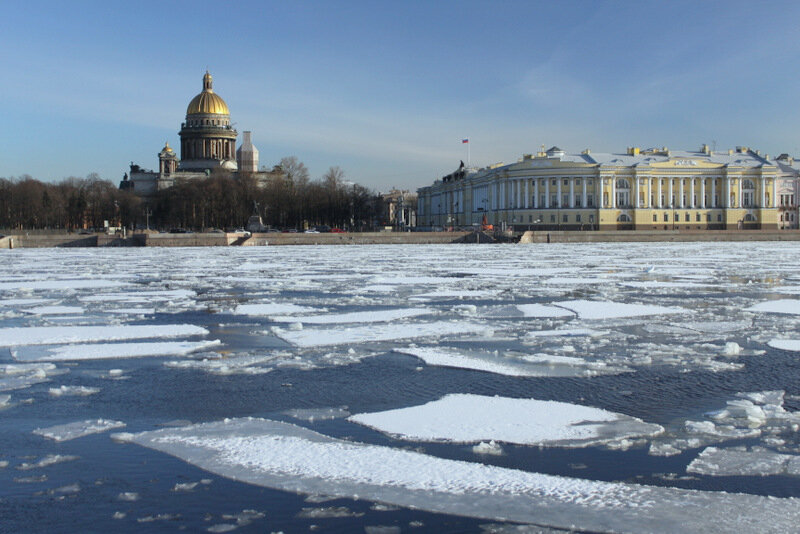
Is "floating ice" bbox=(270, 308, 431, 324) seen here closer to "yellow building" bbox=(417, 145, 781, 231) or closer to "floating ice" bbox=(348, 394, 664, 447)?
"floating ice" bbox=(348, 394, 664, 447)

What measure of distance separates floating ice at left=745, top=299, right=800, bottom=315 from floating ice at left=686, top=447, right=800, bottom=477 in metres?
10.1

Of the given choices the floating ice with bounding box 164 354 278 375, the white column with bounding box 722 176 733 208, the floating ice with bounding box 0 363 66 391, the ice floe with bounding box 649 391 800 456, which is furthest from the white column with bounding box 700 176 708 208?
the floating ice with bounding box 0 363 66 391

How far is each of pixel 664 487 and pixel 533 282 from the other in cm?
1835

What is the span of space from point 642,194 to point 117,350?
9429 cm

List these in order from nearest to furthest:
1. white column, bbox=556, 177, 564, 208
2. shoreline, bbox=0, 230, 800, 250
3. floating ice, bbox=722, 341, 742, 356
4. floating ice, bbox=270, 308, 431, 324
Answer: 1. floating ice, bbox=722, 341, 742, 356
2. floating ice, bbox=270, 308, 431, 324
3. shoreline, bbox=0, 230, 800, 250
4. white column, bbox=556, 177, 564, 208

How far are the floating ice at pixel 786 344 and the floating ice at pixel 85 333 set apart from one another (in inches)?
348

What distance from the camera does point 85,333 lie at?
1359cm

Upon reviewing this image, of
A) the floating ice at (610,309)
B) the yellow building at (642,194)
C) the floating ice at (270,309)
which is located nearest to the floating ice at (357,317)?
the floating ice at (270,309)

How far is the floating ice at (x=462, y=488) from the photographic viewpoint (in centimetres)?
549

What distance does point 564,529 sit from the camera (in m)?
5.35

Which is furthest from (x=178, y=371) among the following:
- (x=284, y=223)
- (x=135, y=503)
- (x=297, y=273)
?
(x=284, y=223)

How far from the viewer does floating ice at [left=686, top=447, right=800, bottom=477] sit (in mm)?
6449

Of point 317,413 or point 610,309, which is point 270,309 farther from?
point 317,413

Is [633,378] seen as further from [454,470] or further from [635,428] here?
[454,470]
